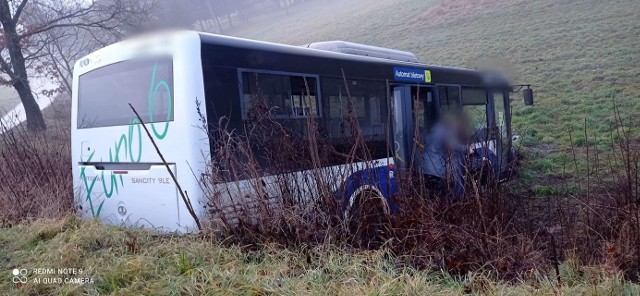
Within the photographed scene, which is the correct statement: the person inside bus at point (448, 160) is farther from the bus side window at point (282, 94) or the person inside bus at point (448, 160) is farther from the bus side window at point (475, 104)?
the bus side window at point (282, 94)

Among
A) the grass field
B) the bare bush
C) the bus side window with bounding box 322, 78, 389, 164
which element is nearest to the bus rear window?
the bare bush

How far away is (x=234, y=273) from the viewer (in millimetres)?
3979

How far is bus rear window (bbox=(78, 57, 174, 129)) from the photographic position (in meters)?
5.16

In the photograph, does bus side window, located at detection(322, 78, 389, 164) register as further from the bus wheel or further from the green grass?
the green grass

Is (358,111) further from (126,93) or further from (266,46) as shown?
(126,93)

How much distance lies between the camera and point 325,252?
443 cm

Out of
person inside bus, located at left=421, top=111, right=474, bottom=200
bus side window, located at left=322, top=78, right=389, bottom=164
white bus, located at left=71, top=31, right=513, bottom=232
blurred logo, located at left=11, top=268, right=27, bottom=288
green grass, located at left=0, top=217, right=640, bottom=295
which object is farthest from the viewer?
bus side window, located at left=322, top=78, right=389, bottom=164

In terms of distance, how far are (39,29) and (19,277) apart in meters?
16.2

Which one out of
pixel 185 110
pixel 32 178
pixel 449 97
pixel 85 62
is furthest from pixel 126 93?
pixel 449 97

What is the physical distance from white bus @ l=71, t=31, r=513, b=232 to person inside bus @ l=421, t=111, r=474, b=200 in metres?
0.37

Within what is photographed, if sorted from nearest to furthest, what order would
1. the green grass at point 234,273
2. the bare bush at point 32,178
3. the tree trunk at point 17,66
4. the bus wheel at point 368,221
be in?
the green grass at point 234,273 < the bus wheel at point 368,221 < the bare bush at point 32,178 < the tree trunk at point 17,66

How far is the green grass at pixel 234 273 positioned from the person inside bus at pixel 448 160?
Answer: 1.33m

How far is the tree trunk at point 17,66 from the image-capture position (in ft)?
56.7

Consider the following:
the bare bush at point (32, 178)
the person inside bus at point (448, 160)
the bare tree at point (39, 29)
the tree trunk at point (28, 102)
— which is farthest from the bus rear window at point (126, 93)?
the tree trunk at point (28, 102)
